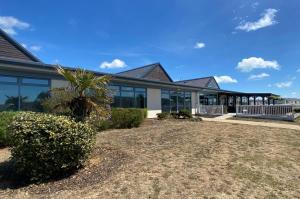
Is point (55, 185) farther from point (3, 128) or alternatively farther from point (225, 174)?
point (3, 128)

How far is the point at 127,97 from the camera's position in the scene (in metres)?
18.5

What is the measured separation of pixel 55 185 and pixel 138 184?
6.31ft

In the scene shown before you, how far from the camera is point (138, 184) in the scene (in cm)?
506

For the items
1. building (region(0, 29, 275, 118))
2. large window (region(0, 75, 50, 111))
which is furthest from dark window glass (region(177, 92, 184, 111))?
large window (region(0, 75, 50, 111))

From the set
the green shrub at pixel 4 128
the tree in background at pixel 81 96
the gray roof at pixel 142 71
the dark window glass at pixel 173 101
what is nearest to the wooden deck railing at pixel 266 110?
the dark window glass at pixel 173 101

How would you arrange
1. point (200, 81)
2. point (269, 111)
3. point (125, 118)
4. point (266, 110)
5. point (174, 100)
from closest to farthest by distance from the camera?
point (125, 118), point (269, 111), point (266, 110), point (174, 100), point (200, 81)

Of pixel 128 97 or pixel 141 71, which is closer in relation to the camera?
pixel 128 97

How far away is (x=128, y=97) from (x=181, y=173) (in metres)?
13.4

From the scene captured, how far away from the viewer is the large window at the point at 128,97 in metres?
17.5

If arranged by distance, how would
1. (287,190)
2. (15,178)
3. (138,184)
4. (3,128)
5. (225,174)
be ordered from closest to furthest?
(287,190), (138,184), (225,174), (15,178), (3,128)

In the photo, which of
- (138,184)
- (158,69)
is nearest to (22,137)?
(138,184)

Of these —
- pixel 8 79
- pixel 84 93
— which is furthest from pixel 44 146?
pixel 8 79

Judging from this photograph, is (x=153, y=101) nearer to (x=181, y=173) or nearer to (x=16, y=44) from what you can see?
(x=16, y=44)

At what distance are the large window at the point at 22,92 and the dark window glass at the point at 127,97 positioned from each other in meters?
5.94
